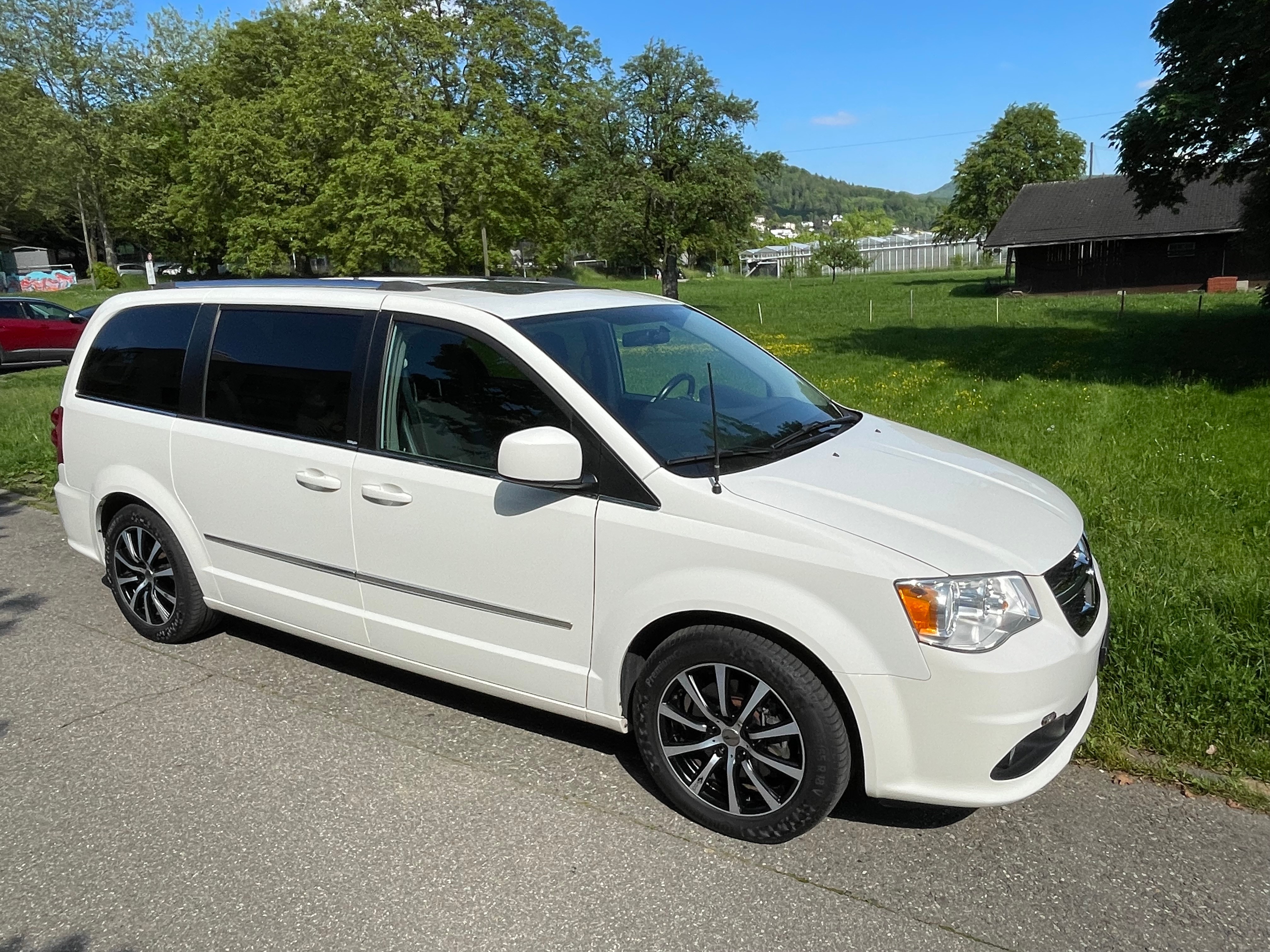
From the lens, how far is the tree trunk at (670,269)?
31.7 m

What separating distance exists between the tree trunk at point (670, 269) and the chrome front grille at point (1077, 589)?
28.5 m

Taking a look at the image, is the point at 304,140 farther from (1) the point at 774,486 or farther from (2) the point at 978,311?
(1) the point at 774,486

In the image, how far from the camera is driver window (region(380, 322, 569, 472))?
11.9ft

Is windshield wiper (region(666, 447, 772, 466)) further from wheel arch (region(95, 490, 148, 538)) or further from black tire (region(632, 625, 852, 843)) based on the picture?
wheel arch (region(95, 490, 148, 538))

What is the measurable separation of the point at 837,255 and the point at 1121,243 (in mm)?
32775

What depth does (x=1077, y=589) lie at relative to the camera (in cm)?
333

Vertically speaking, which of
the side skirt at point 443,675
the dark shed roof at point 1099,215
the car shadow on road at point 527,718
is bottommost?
the car shadow on road at point 527,718

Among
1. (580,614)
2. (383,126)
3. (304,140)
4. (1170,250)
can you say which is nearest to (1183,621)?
(580,614)

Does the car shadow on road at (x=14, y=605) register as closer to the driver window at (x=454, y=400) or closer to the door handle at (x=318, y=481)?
the door handle at (x=318, y=481)

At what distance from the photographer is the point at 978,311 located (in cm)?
3247

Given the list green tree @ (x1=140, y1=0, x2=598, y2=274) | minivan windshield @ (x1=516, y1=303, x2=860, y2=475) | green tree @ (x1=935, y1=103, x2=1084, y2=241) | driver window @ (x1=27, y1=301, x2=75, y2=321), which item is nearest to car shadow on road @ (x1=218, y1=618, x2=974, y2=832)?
minivan windshield @ (x1=516, y1=303, x2=860, y2=475)

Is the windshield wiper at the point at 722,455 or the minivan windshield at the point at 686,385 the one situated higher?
the minivan windshield at the point at 686,385

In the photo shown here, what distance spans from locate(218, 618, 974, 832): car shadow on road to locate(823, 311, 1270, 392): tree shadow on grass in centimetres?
1145

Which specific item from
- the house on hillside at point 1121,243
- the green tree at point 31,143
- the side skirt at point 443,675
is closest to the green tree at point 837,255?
the house on hillside at point 1121,243
